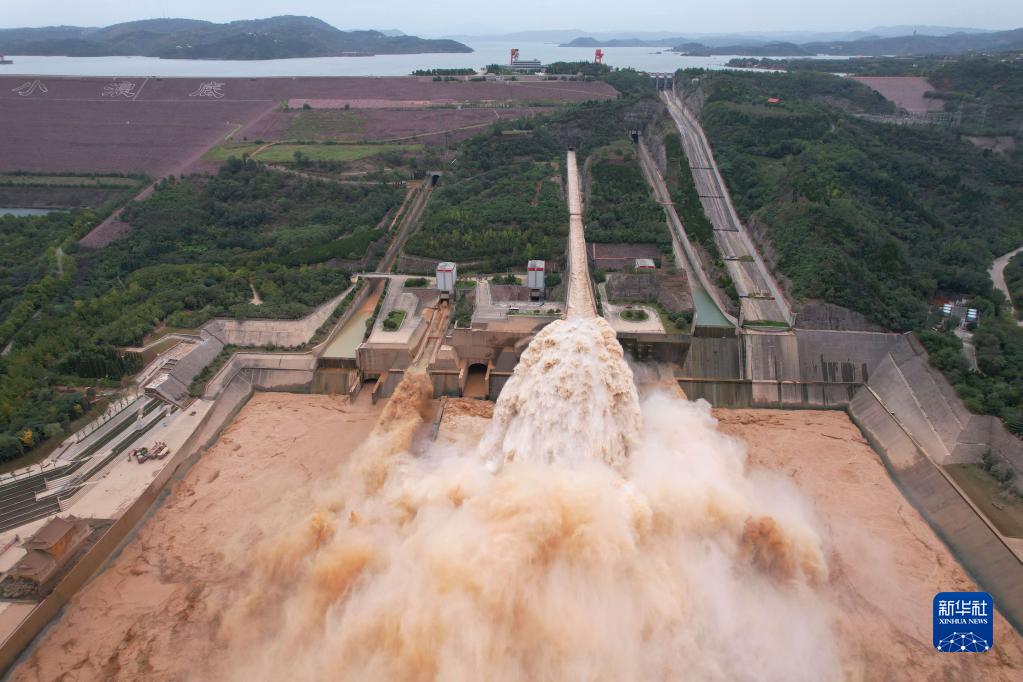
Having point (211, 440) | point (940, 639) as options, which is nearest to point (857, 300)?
point (940, 639)

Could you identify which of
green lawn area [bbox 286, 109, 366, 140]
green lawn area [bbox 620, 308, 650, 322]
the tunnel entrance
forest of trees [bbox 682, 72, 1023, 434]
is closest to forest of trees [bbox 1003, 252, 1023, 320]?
forest of trees [bbox 682, 72, 1023, 434]

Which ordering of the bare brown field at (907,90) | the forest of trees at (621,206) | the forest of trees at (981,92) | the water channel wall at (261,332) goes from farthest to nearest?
the bare brown field at (907,90), the forest of trees at (981,92), the forest of trees at (621,206), the water channel wall at (261,332)

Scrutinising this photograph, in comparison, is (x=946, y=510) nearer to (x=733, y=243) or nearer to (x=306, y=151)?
(x=733, y=243)

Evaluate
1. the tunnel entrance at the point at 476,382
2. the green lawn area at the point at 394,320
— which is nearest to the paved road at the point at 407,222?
the green lawn area at the point at 394,320

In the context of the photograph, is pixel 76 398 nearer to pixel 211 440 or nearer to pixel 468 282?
pixel 211 440

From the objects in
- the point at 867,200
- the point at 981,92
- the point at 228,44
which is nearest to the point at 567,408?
the point at 867,200

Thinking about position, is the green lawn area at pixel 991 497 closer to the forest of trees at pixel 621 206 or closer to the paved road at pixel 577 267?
the paved road at pixel 577 267
